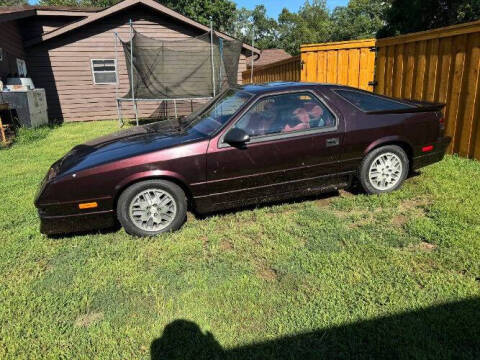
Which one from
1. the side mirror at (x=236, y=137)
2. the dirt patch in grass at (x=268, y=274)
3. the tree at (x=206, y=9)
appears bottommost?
the dirt patch in grass at (x=268, y=274)

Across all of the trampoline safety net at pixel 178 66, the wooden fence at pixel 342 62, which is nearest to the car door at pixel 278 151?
the wooden fence at pixel 342 62

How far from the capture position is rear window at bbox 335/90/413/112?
13.7ft

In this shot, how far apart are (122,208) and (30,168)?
4.00 m

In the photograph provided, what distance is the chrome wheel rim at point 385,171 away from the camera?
4.25 metres

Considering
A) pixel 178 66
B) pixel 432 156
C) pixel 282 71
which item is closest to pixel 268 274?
pixel 432 156

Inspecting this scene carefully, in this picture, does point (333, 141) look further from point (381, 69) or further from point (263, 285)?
point (381, 69)

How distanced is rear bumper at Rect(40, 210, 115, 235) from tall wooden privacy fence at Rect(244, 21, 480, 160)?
17.6ft

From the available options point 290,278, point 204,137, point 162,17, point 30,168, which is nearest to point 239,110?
point 204,137

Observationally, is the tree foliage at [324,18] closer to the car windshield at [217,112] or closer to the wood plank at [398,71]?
the wood plank at [398,71]

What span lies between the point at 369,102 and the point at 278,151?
Answer: 56.4 inches

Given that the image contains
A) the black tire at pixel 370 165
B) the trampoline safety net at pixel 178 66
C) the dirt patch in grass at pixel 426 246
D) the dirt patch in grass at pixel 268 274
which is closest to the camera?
the dirt patch in grass at pixel 268 274

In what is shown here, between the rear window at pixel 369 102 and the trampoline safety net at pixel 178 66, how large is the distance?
6870 mm

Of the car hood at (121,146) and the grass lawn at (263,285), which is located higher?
the car hood at (121,146)

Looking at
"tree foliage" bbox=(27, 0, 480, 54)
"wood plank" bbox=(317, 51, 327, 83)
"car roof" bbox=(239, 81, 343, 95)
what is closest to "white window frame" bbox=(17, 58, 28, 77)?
"wood plank" bbox=(317, 51, 327, 83)
